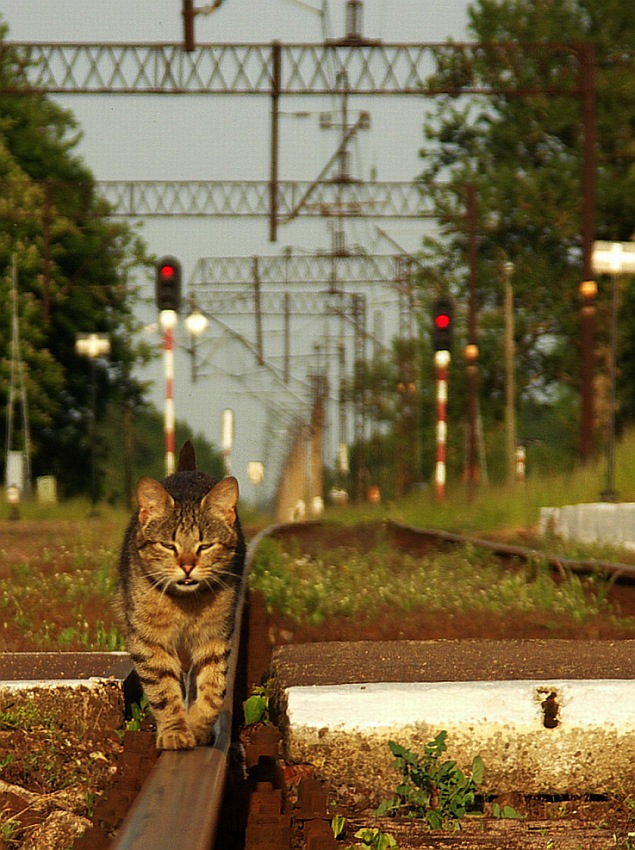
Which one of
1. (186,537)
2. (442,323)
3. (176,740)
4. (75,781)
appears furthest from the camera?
(442,323)

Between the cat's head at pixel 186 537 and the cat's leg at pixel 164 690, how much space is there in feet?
0.73

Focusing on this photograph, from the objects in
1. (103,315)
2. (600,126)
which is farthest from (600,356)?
(103,315)

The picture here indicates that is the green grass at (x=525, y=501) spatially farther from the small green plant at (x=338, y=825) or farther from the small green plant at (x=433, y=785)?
the small green plant at (x=338, y=825)

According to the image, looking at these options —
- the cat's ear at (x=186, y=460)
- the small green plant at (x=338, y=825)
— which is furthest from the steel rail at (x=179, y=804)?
the cat's ear at (x=186, y=460)

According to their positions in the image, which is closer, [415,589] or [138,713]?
[138,713]

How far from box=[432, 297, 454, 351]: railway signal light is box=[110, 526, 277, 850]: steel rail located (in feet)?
70.3

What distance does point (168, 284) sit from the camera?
72.2 feet

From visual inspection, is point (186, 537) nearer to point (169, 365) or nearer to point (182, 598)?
point (182, 598)

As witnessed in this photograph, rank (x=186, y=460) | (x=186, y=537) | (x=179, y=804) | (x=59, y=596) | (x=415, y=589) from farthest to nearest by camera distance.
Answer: (x=415, y=589)
(x=59, y=596)
(x=186, y=460)
(x=186, y=537)
(x=179, y=804)

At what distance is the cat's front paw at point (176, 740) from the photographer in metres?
4.48

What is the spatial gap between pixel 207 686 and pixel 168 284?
17526 millimetres

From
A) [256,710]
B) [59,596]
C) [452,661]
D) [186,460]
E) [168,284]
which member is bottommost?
[59,596]

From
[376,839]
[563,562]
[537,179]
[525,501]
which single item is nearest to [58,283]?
[537,179]

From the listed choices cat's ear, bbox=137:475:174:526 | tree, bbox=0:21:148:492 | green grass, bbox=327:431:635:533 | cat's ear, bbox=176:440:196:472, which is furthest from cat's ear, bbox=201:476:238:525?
tree, bbox=0:21:148:492
